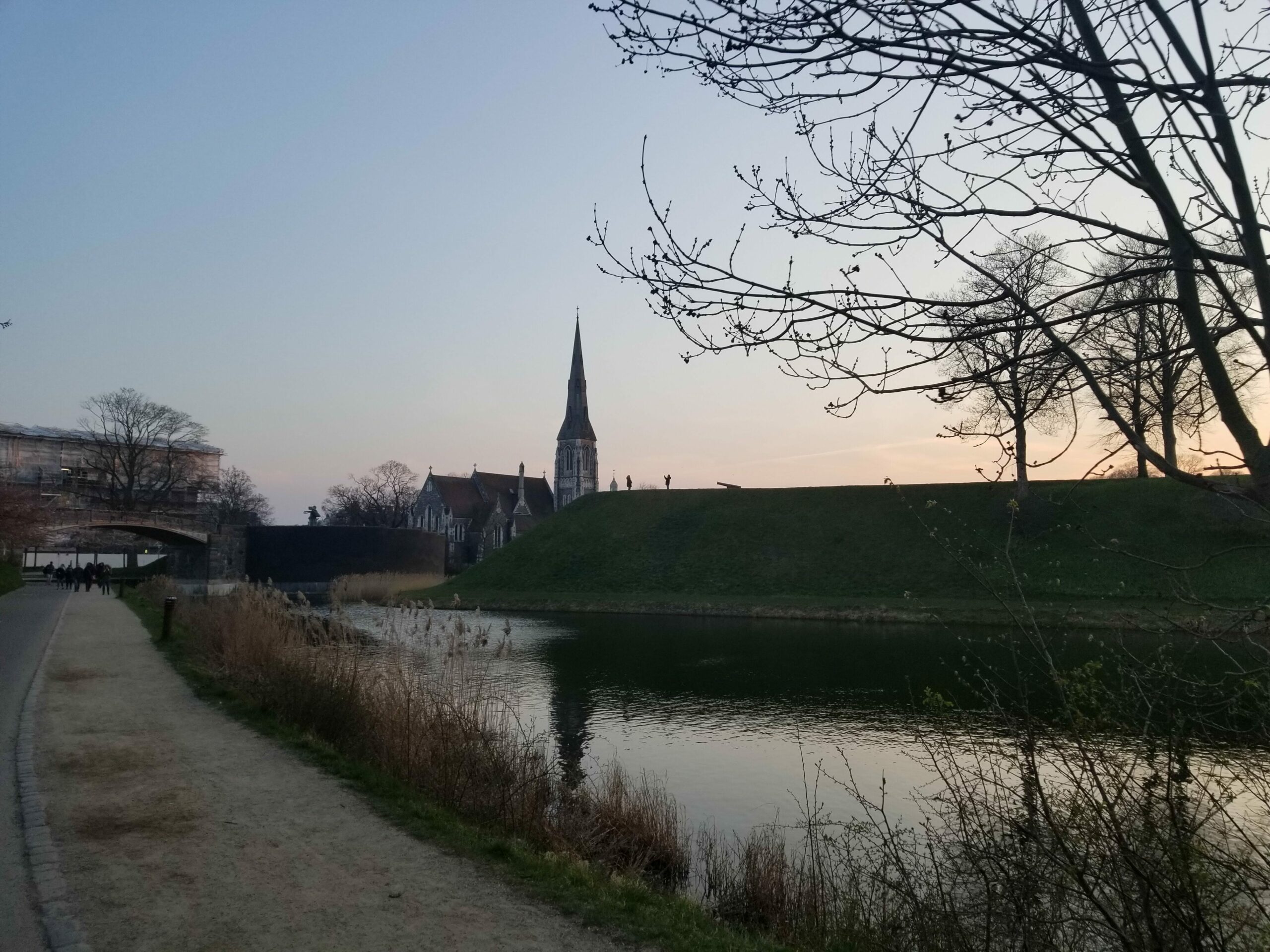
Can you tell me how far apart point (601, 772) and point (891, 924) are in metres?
5.64

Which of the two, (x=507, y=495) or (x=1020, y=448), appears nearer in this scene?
(x=1020, y=448)

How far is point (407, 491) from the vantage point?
9962 centimetres

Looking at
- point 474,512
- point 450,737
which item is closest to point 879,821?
point 450,737

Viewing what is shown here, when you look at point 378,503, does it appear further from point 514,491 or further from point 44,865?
point 44,865

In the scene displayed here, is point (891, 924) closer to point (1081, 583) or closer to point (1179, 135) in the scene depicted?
point (1179, 135)

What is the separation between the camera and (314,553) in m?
62.2

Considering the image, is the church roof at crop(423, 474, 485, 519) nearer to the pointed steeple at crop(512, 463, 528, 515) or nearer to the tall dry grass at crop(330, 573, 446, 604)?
the pointed steeple at crop(512, 463, 528, 515)

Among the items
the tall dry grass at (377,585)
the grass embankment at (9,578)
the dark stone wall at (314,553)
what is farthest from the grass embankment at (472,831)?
the dark stone wall at (314,553)

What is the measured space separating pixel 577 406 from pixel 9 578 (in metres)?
69.8

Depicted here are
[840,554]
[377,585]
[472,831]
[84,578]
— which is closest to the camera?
[472,831]

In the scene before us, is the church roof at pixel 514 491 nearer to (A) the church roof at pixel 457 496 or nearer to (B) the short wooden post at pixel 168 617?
(A) the church roof at pixel 457 496

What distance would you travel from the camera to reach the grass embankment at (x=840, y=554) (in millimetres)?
31438

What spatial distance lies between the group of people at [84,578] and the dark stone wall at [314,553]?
10993mm

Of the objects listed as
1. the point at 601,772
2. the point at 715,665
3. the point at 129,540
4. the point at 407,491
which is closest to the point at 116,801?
the point at 601,772
